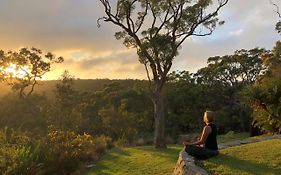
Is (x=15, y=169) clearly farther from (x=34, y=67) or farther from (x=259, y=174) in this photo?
(x=34, y=67)

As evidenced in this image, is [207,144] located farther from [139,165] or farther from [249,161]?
[139,165]

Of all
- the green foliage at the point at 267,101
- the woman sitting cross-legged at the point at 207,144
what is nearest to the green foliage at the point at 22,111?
the green foliage at the point at 267,101

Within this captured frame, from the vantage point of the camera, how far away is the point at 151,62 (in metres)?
22.7

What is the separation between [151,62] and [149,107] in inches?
977

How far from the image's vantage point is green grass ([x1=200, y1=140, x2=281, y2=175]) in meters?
8.92

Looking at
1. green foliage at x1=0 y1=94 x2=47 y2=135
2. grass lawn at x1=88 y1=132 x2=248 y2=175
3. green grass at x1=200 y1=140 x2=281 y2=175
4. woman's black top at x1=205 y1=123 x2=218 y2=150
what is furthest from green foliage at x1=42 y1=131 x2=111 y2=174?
green foliage at x1=0 y1=94 x2=47 y2=135

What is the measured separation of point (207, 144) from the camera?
1084 centimetres

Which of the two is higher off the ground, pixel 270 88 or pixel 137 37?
pixel 137 37

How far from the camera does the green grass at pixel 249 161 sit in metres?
8.92

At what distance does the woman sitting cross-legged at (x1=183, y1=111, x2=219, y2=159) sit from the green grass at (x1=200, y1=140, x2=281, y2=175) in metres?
0.21

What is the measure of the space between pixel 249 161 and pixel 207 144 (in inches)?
50.8

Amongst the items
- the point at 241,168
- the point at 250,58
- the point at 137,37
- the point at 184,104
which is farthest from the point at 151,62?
the point at 250,58

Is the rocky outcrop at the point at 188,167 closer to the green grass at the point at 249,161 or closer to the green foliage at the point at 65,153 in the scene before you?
the green grass at the point at 249,161

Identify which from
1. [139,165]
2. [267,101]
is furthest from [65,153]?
[267,101]
